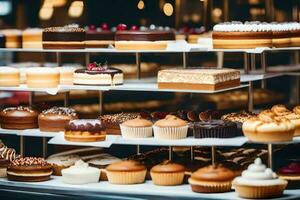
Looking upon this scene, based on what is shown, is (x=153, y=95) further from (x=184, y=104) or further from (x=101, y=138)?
(x=101, y=138)

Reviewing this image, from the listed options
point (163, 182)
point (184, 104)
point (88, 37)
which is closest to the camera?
point (163, 182)

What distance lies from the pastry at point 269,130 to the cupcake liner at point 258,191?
37 centimetres

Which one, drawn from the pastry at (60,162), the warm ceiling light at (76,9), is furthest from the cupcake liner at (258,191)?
the warm ceiling light at (76,9)

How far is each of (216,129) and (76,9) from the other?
3737 millimetres

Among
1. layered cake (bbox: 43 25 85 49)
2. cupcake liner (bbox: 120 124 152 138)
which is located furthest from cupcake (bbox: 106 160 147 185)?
layered cake (bbox: 43 25 85 49)

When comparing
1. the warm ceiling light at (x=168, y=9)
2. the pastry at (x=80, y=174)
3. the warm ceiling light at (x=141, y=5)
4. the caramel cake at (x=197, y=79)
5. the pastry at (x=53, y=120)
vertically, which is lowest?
the pastry at (x=80, y=174)

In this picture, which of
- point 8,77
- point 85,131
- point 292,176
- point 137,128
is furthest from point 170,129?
point 8,77

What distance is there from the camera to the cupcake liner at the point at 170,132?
7.72 meters

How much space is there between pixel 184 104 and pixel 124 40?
267 cm

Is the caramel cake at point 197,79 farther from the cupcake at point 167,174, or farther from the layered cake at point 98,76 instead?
the cupcake at point 167,174

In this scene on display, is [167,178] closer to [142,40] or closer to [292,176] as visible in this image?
[292,176]

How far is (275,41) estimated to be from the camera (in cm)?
816

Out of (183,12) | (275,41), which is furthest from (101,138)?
(183,12)

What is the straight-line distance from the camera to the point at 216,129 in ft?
25.1
